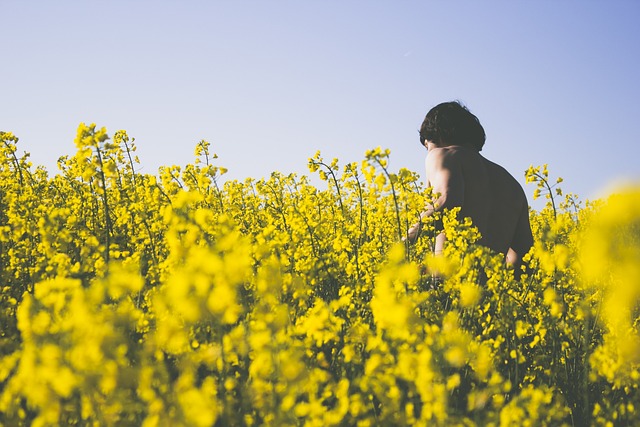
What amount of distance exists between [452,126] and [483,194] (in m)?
0.68

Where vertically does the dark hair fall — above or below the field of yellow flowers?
above

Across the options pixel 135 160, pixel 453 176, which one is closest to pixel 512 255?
pixel 453 176

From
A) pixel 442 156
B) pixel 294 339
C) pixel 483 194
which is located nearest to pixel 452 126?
pixel 442 156

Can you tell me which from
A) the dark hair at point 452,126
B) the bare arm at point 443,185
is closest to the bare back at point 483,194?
the bare arm at point 443,185

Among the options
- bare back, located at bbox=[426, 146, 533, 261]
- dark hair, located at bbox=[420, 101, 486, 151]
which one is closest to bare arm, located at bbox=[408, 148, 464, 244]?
bare back, located at bbox=[426, 146, 533, 261]

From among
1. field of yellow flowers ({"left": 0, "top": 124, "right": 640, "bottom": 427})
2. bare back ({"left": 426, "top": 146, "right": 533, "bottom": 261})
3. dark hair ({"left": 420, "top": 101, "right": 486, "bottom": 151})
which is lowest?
field of yellow flowers ({"left": 0, "top": 124, "right": 640, "bottom": 427})

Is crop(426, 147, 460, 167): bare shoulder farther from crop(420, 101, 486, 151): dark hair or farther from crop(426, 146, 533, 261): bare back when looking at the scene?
crop(420, 101, 486, 151): dark hair

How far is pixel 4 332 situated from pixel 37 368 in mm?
1965

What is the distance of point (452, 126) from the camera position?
4.69 m

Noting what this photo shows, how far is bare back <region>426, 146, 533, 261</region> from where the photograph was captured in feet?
14.1

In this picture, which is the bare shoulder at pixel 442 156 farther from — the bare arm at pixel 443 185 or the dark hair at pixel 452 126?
the dark hair at pixel 452 126

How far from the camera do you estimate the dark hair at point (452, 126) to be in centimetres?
469

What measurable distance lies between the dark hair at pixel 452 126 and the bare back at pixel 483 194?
0.14 metres

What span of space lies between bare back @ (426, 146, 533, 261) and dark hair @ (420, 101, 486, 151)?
0.46 feet
